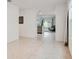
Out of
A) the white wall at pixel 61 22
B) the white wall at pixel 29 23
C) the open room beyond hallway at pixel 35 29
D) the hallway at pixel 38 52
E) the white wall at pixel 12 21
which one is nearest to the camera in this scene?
the hallway at pixel 38 52

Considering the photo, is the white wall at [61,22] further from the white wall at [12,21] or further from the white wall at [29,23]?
the white wall at [12,21]

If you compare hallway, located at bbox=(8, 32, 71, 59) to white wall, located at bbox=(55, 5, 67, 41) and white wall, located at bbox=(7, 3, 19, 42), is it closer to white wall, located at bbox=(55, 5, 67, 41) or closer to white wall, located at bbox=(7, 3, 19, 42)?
white wall, located at bbox=(7, 3, 19, 42)

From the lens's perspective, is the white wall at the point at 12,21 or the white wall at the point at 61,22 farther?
the white wall at the point at 61,22

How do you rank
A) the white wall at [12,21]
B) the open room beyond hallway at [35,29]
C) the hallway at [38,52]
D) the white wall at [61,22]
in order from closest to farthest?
the hallway at [38,52] → the open room beyond hallway at [35,29] → the white wall at [12,21] → the white wall at [61,22]

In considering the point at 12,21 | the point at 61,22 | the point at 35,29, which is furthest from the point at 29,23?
the point at 61,22

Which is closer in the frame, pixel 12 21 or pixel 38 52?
pixel 38 52

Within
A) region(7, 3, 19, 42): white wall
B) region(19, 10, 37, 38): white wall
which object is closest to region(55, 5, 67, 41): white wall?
region(19, 10, 37, 38): white wall

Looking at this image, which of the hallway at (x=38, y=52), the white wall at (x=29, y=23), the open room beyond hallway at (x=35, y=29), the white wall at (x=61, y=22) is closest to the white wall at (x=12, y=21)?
the open room beyond hallway at (x=35, y=29)

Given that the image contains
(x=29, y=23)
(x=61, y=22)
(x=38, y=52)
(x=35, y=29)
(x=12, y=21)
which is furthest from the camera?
(x=35, y=29)

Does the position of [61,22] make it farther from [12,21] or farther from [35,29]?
[12,21]

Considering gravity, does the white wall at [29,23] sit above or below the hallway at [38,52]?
above
